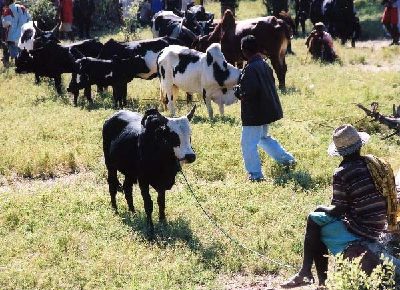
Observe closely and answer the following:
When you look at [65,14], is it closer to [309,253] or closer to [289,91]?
[289,91]

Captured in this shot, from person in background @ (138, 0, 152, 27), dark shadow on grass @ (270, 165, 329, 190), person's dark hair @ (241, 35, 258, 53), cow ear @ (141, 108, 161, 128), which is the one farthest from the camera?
person in background @ (138, 0, 152, 27)

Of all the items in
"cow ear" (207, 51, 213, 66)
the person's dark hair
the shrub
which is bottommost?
the shrub

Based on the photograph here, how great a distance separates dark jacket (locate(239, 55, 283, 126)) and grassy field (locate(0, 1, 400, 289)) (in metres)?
0.74

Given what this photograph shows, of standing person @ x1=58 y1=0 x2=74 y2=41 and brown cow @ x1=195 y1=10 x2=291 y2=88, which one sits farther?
standing person @ x1=58 y1=0 x2=74 y2=41

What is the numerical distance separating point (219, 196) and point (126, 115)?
1.34 m

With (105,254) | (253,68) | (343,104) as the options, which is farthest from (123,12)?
(105,254)

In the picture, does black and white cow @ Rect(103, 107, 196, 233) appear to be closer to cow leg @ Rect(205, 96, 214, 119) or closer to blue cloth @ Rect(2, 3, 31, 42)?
cow leg @ Rect(205, 96, 214, 119)

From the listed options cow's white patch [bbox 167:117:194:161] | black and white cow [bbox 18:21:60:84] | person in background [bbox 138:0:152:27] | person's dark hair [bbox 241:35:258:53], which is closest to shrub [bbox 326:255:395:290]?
cow's white patch [bbox 167:117:194:161]

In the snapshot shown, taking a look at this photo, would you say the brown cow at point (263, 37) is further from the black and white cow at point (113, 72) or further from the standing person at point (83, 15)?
the standing person at point (83, 15)

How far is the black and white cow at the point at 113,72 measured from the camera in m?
13.0

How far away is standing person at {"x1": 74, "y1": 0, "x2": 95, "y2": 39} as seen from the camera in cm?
2314

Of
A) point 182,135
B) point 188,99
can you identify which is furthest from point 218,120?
point 182,135

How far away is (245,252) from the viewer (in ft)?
20.5

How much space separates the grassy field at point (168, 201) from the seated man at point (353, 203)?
93 cm
